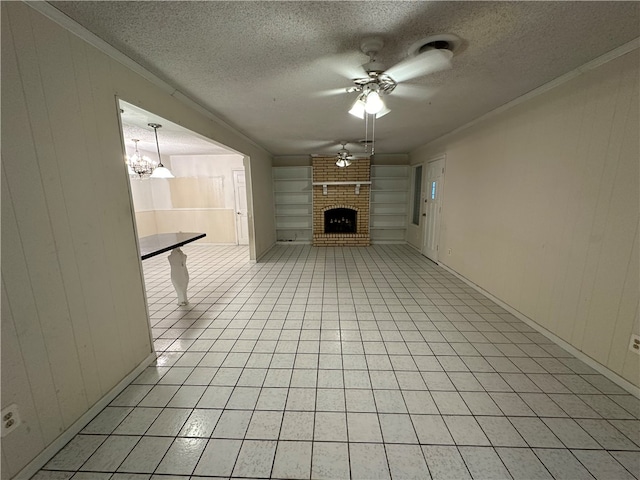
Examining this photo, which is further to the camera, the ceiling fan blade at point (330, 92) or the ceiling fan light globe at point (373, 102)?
the ceiling fan blade at point (330, 92)

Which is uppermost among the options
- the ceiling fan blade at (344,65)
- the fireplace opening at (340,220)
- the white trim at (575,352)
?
the ceiling fan blade at (344,65)

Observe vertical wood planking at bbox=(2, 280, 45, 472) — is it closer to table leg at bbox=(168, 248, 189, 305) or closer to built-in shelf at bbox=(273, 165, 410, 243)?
table leg at bbox=(168, 248, 189, 305)

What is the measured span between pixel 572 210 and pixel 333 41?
2.28 meters

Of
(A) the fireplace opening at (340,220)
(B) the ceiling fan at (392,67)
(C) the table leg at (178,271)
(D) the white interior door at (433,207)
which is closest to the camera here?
(B) the ceiling fan at (392,67)

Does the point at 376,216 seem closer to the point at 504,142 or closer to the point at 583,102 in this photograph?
the point at 504,142

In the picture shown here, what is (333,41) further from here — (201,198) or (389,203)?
(201,198)

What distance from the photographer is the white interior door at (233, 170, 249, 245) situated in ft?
20.7

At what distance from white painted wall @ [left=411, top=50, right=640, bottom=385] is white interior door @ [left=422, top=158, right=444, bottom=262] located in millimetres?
1309

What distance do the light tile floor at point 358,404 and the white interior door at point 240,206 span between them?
149 inches

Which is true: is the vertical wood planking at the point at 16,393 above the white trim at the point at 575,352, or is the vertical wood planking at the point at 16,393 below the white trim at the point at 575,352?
above

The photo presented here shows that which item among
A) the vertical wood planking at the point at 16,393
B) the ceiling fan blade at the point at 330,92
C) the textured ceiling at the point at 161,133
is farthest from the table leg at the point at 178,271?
the ceiling fan blade at the point at 330,92

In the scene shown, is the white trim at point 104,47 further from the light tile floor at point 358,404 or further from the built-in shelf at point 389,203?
the built-in shelf at point 389,203

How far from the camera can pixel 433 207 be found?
484 centimetres

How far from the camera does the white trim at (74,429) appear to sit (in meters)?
1.20
